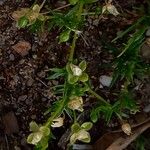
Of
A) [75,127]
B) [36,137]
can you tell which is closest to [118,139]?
[75,127]

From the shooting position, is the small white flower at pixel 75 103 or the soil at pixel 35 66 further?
the soil at pixel 35 66

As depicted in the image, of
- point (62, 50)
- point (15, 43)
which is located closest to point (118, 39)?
point (62, 50)

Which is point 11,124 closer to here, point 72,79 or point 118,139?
point 118,139

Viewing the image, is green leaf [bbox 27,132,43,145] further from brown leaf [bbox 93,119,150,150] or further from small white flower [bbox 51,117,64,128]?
brown leaf [bbox 93,119,150,150]

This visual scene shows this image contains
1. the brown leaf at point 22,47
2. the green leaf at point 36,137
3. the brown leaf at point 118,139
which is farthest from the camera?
the brown leaf at point 22,47

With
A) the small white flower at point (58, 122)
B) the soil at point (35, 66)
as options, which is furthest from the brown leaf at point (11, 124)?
the small white flower at point (58, 122)

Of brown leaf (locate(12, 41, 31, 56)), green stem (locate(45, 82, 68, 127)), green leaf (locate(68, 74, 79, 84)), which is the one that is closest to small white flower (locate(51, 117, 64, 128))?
green stem (locate(45, 82, 68, 127))

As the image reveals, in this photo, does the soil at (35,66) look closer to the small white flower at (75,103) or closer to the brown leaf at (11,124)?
the brown leaf at (11,124)
